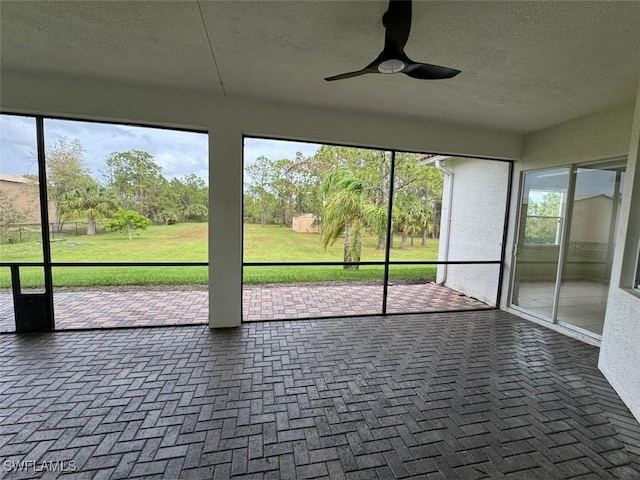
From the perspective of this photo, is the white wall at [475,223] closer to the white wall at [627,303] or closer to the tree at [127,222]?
the white wall at [627,303]

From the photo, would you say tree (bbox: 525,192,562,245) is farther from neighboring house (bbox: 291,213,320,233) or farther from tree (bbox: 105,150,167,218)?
tree (bbox: 105,150,167,218)

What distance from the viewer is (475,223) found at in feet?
18.2

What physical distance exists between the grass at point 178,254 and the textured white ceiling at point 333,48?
6.13 ft

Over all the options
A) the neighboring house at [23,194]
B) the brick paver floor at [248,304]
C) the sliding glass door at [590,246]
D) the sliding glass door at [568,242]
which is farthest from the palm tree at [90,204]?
the sliding glass door at [590,246]

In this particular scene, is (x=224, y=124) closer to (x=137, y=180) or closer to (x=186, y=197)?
(x=186, y=197)

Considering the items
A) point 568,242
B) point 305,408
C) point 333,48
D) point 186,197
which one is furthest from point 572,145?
point 186,197

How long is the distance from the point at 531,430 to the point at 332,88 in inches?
133

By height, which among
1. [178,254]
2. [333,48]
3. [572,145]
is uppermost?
[333,48]

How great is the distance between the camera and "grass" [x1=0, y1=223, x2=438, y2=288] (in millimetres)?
3479

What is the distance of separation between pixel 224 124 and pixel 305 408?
10.2 ft

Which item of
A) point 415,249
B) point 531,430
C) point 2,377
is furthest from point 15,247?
point 415,249

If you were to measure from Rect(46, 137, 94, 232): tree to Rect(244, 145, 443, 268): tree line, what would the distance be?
206 centimetres

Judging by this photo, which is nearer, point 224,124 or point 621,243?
point 621,243

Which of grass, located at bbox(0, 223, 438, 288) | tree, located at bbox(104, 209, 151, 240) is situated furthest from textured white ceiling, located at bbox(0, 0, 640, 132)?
grass, located at bbox(0, 223, 438, 288)
